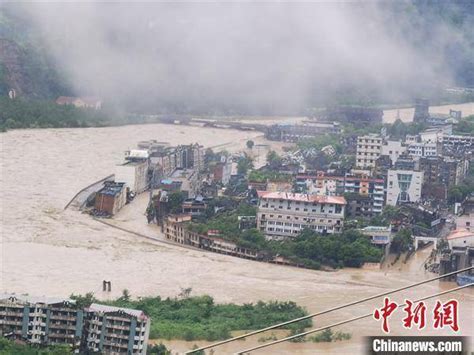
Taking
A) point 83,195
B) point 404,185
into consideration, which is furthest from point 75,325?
point 404,185

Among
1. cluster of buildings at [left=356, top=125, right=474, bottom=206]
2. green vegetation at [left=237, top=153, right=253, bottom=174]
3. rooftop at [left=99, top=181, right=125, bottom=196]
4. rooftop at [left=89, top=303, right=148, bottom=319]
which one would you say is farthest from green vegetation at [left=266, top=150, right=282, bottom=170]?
rooftop at [left=89, top=303, right=148, bottom=319]

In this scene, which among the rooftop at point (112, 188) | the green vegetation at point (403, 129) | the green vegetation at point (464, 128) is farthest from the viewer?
the green vegetation at point (464, 128)

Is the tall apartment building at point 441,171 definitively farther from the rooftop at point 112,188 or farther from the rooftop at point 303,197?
the rooftop at point 112,188

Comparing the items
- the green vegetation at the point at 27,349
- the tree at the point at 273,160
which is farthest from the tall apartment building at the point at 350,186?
the green vegetation at the point at 27,349

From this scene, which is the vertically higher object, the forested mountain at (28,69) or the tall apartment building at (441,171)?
the forested mountain at (28,69)

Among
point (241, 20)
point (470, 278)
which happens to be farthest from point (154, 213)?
point (241, 20)

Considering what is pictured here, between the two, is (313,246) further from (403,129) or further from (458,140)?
(403,129)
